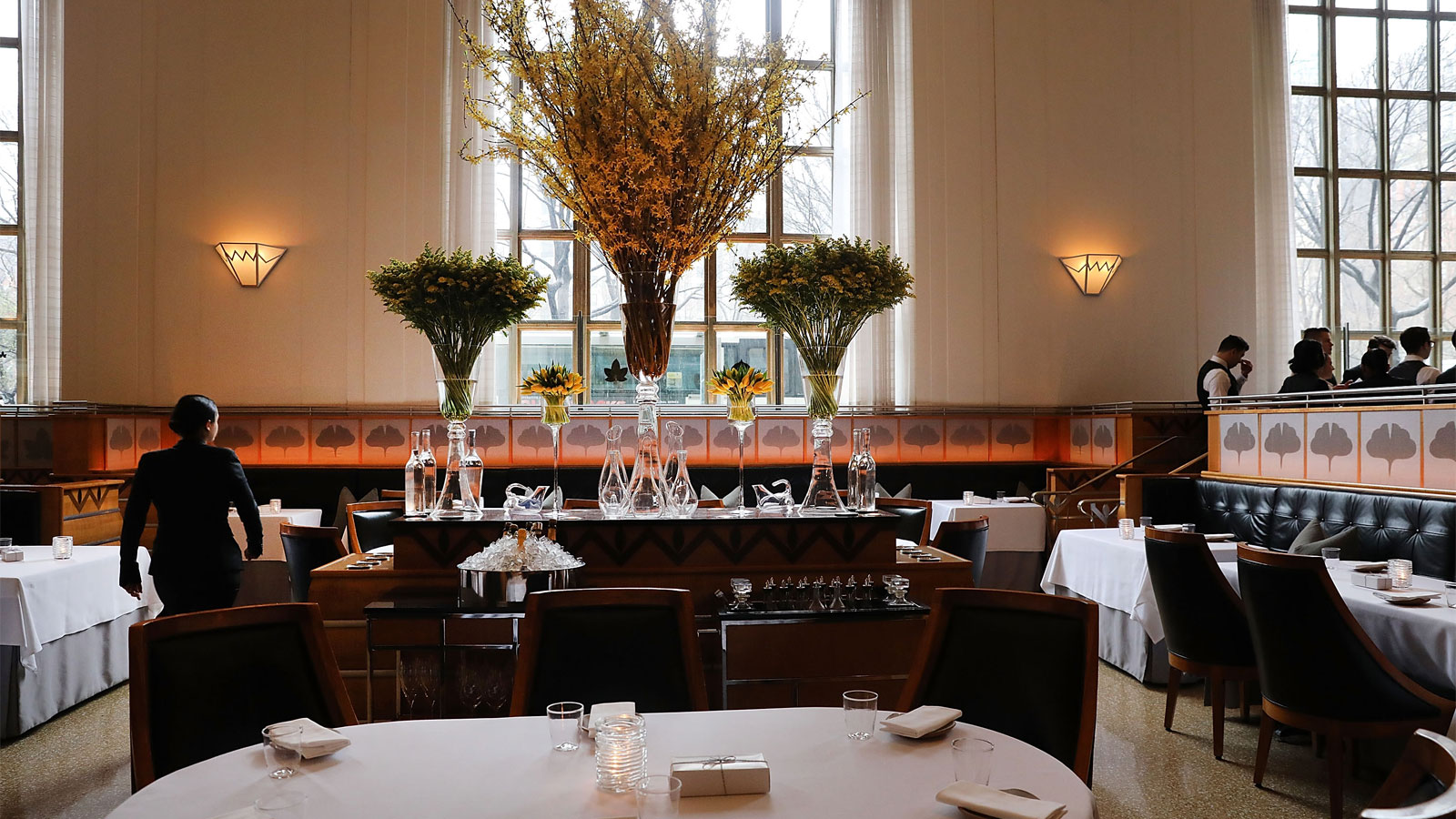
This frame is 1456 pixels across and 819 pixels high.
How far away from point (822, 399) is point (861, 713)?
5.31 feet

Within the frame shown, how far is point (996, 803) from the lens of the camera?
143cm

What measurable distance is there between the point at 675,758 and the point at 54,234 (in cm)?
885

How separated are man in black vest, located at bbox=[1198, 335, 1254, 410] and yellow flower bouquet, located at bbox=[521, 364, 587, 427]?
19.0ft

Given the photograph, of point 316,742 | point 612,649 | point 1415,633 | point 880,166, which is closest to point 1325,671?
point 1415,633

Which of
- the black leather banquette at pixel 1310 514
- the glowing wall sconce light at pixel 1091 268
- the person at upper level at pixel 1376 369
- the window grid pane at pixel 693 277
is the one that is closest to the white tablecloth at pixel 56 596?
the window grid pane at pixel 693 277

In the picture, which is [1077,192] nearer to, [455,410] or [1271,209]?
[1271,209]

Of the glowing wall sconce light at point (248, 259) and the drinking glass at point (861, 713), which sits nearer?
the drinking glass at point (861, 713)

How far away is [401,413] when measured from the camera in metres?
8.32

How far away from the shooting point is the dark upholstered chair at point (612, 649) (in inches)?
92.3

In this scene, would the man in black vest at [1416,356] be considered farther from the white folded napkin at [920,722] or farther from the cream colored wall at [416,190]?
the white folded napkin at [920,722]

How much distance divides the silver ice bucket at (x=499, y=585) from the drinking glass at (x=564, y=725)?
1.28 metres

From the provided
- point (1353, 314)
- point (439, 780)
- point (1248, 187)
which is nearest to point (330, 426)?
point (439, 780)

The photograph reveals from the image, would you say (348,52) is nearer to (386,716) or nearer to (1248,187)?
(386,716)

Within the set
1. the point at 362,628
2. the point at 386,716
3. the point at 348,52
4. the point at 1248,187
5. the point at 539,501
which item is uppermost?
the point at 348,52
